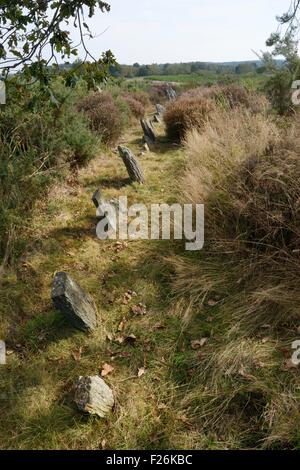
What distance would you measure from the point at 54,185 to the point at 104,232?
142 cm

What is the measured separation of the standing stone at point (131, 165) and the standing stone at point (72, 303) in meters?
3.53

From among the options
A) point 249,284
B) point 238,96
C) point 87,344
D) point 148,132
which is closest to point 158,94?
point 238,96

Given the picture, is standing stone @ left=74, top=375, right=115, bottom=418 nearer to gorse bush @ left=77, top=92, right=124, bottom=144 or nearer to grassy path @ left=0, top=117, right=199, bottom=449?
grassy path @ left=0, top=117, right=199, bottom=449

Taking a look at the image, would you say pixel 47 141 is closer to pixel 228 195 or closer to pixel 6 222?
pixel 6 222

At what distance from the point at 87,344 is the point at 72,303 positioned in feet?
1.41

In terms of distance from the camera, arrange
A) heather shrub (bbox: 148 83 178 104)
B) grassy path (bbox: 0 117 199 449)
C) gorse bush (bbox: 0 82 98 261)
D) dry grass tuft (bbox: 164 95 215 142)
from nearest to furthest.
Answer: grassy path (bbox: 0 117 199 449) < gorse bush (bbox: 0 82 98 261) < dry grass tuft (bbox: 164 95 215 142) < heather shrub (bbox: 148 83 178 104)

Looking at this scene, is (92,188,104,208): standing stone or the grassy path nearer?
the grassy path

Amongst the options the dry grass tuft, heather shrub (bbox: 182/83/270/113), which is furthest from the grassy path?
heather shrub (bbox: 182/83/270/113)

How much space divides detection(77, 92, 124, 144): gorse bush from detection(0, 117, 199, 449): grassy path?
140 inches

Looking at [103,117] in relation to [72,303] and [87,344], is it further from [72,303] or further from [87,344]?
[87,344]

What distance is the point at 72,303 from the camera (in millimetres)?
3256

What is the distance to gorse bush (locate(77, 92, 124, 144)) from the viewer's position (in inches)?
328

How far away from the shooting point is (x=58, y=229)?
5.01 m
